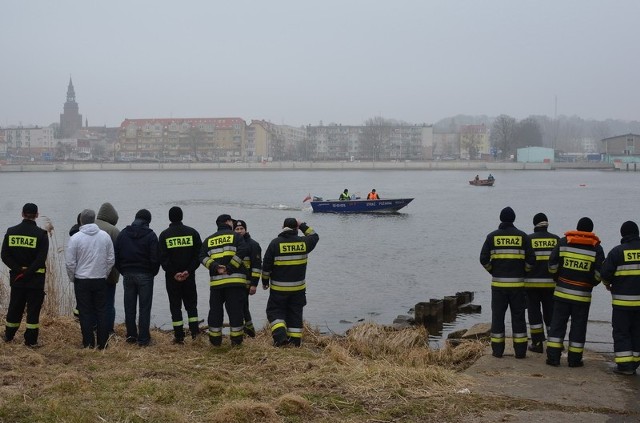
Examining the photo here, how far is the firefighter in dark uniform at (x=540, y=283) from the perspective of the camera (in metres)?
10.1

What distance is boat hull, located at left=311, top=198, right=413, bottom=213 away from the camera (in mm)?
53375

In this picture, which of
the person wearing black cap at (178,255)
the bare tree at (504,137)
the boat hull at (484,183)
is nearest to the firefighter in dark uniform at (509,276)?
the person wearing black cap at (178,255)

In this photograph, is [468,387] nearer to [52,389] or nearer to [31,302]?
[52,389]

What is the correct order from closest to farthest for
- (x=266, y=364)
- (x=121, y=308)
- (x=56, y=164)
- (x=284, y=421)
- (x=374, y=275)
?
(x=284, y=421) < (x=266, y=364) < (x=121, y=308) < (x=374, y=275) < (x=56, y=164)

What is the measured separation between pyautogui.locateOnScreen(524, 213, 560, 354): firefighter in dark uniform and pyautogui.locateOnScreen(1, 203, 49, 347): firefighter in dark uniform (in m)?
6.44

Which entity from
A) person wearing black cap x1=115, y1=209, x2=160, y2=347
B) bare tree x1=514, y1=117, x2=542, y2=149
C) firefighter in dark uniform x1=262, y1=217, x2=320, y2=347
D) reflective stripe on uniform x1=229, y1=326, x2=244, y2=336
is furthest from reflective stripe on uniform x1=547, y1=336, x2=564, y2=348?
bare tree x1=514, y1=117, x2=542, y2=149

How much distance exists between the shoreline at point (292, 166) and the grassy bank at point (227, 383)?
148 metres

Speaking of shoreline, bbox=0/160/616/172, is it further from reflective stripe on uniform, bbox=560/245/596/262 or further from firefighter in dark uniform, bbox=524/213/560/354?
reflective stripe on uniform, bbox=560/245/596/262

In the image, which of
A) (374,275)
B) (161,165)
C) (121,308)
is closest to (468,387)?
(121,308)

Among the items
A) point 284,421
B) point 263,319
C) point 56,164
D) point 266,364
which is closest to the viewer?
point 284,421

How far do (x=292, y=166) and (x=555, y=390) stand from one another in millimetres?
160871

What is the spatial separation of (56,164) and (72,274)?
6531 inches

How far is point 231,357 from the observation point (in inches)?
380

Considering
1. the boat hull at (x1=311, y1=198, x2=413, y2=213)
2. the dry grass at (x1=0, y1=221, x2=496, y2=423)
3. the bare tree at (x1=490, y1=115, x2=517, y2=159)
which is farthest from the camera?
the bare tree at (x1=490, y1=115, x2=517, y2=159)
